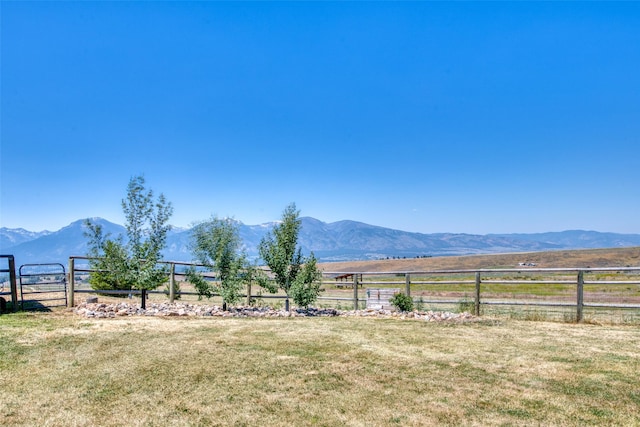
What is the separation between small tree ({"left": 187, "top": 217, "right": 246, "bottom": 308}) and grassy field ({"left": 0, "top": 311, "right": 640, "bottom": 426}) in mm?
3658

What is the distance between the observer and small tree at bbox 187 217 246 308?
12359mm

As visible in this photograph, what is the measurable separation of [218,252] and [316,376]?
8.00 m

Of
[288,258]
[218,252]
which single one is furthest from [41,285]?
[288,258]

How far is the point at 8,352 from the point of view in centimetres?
645

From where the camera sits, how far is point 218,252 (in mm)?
12547

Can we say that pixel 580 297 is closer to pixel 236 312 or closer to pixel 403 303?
pixel 403 303

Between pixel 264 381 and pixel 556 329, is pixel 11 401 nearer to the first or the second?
pixel 264 381

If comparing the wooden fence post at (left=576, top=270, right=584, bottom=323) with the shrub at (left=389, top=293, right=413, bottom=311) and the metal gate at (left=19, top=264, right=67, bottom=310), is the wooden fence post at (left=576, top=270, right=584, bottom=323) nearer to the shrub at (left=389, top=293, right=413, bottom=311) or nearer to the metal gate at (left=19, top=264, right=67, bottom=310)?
the shrub at (left=389, top=293, right=413, bottom=311)

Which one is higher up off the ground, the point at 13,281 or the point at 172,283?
the point at 13,281

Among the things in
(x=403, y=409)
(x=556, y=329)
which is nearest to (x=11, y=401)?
(x=403, y=409)

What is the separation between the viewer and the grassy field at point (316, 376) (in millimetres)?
3988

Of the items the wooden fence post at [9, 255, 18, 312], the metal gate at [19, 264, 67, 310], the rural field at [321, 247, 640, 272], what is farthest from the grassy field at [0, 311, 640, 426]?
the rural field at [321, 247, 640, 272]

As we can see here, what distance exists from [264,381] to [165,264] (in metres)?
9.01

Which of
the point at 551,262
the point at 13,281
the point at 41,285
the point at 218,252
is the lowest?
the point at 551,262
